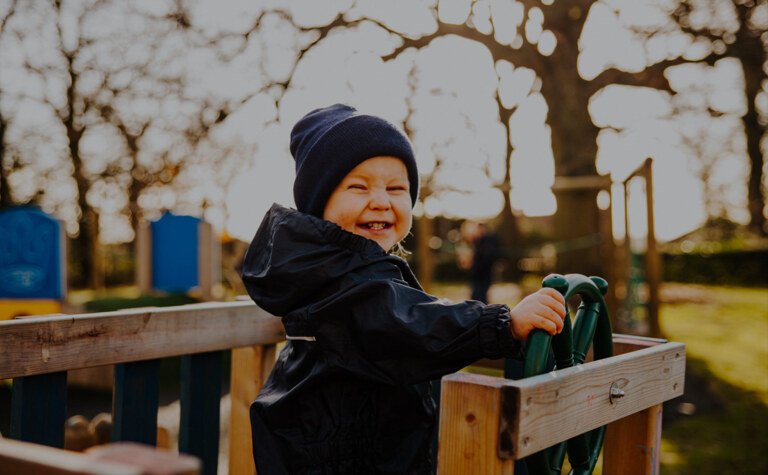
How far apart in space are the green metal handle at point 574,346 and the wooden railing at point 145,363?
3.04 feet

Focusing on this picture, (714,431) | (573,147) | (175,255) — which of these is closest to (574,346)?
(714,431)

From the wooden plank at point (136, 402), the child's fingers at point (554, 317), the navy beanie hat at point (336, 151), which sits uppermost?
the navy beanie hat at point (336, 151)

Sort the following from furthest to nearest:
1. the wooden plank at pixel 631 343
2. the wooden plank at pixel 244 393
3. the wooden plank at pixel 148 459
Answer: the wooden plank at pixel 244 393, the wooden plank at pixel 631 343, the wooden plank at pixel 148 459

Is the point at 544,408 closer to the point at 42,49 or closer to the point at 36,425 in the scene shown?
the point at 36,425

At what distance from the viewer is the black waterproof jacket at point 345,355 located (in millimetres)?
1382

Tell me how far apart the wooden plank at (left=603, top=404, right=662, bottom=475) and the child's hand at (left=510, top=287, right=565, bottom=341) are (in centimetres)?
57

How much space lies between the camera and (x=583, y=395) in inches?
51.2

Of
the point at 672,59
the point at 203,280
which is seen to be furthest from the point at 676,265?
the point at 203,280

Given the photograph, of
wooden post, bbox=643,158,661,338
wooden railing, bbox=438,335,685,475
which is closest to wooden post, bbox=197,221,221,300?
wooden post, bbox=643,158,661,338

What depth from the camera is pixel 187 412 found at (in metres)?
1.86

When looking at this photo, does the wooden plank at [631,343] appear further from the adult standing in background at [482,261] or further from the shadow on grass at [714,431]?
the adult standing in background at [482,261]

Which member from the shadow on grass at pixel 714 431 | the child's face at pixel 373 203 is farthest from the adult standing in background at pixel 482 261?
the child's face at pixel 373 203

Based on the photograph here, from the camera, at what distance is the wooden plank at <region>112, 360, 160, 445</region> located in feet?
5.46

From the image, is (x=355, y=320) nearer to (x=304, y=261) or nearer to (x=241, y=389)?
(x=304, y=261)
